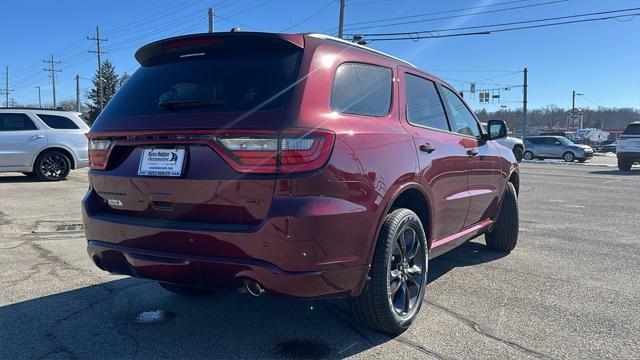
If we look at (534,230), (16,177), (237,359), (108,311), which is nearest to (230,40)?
(237,359)

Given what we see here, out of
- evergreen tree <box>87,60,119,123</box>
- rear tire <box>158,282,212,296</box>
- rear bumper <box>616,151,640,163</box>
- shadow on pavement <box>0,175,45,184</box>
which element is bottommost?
rear tire <box>158,282,212,296</box>

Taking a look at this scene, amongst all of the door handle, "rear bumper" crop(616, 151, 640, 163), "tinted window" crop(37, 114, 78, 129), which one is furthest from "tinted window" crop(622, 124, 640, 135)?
the door handle

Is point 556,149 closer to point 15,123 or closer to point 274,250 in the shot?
point 15,123

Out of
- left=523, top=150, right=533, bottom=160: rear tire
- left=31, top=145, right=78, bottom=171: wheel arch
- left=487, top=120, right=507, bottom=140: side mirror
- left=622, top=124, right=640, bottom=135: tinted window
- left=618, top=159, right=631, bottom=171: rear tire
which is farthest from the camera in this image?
left=523, top=150, right=533, bottom=160: rear tire

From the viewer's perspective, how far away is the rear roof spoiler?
299 centimetres

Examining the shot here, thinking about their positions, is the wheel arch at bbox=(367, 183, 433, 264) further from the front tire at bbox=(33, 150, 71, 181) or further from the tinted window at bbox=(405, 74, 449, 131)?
the front tire at bbox=(33, 150, 71, 181)

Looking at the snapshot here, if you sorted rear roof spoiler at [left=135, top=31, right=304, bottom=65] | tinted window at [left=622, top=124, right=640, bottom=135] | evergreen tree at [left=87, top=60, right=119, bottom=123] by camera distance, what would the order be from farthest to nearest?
1. evergreen tree at [left=87, top=60, right=119, bottom=123]
2. tinted window at [left=622, top=124, right=640, bottom=135]
3. rear roof spoiler at [left=135, top=31, right=304, bottom=65]

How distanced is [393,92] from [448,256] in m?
2.56

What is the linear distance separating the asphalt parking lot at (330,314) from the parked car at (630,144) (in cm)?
1627

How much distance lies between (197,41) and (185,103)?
1.52ft

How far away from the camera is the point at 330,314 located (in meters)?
3.73

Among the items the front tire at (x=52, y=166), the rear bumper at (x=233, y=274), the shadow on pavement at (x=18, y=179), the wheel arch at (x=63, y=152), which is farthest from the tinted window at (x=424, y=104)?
the shadow on pavement at (x=18, y=179)

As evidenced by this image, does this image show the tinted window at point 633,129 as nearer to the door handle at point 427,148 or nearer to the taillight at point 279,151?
the door handle at point 427,148

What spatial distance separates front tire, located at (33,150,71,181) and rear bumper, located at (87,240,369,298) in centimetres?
1036
